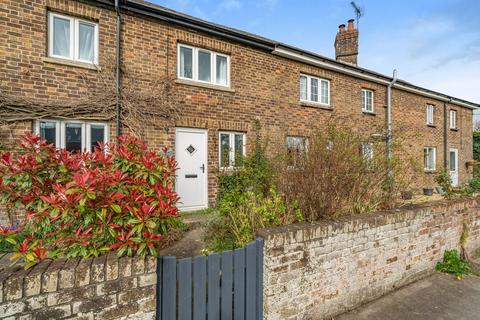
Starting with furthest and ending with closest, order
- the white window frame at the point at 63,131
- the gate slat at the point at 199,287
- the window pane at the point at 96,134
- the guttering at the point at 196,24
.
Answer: the guttering at the point at 196,24, the window pane at the point at 96,134, the white window frame at the point at 63,131, the gate slat at the point at 199,287

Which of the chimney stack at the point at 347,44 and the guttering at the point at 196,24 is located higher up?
the chimney stack at the point at 347,44

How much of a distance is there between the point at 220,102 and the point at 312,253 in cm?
618

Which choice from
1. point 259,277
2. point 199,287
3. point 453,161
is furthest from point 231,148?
point 453,161

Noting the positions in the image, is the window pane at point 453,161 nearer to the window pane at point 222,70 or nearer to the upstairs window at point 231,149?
the upstairs window at point 231,149

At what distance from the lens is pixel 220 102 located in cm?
852

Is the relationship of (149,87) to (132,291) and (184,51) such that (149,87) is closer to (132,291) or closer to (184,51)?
(184,51)

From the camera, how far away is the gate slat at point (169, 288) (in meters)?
2.46

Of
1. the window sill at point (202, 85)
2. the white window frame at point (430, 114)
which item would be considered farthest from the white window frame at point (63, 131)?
the white window frame at point (430, 114)

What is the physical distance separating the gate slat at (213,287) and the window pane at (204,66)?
22.0 feet

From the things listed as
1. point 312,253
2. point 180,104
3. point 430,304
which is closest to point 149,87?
point 180,104

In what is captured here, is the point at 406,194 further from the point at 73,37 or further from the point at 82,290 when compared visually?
the point at 73,37

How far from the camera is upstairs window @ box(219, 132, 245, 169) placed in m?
8.46

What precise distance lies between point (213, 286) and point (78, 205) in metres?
1.45

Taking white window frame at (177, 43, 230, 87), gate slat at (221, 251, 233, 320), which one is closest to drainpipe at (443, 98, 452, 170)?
white window frame at (177, 43, 230, 87)
